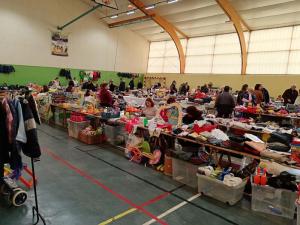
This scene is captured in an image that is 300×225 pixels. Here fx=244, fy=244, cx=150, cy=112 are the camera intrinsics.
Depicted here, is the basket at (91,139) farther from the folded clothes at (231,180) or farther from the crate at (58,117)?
the folded clothes at (231,180)

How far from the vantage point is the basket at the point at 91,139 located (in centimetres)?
514

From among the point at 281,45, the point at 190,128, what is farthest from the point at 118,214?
the point at 281,45

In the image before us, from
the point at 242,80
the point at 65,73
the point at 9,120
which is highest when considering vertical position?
the point at 242,80

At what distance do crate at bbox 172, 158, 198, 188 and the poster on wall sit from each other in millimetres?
11429

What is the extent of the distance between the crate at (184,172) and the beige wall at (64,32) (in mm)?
10758

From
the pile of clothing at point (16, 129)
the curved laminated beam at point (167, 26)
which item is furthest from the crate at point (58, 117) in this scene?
the curved laminated beam at point (167, 26)

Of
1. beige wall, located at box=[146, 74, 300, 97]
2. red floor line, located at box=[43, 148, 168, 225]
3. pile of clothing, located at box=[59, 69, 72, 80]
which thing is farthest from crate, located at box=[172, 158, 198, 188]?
pile of clothing, located at box=[59, 69, 72, 80]

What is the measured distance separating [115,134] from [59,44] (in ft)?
31.8

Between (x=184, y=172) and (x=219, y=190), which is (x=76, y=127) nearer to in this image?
(x=184, y=172)

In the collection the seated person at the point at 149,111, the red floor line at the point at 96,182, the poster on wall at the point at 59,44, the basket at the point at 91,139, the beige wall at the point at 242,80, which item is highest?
the poster on wall at the point at 59,44

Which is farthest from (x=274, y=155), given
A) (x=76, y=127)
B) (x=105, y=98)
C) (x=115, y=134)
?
(x=105, y=98)

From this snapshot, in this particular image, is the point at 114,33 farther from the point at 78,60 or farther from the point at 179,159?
the point at 179,159

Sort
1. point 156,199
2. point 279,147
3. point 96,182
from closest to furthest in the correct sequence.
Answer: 1. point 156,199
2. point 279,147
3. point 96,182

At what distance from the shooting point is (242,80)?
13.0 m
